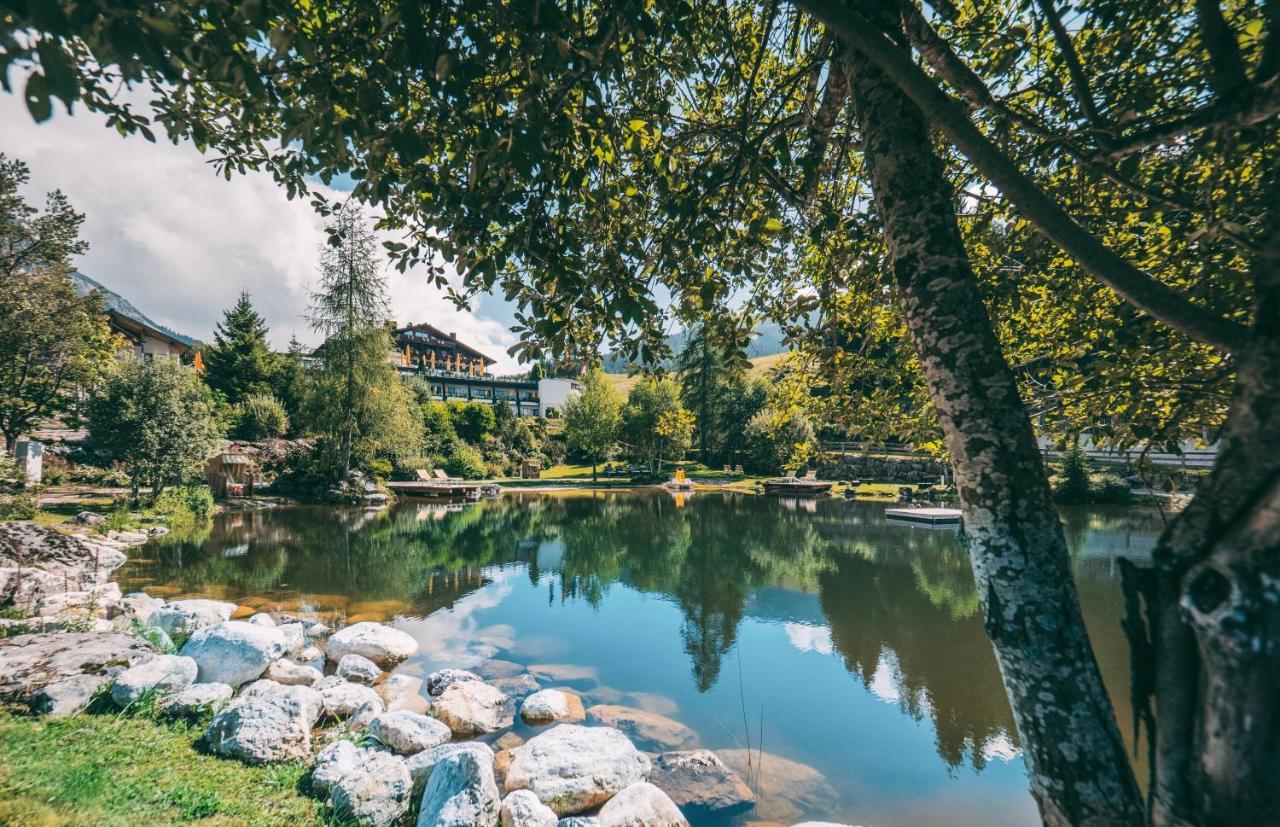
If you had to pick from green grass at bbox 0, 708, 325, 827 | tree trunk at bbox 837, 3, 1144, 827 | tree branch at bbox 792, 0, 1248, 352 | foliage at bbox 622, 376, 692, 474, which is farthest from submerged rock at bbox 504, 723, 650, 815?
foliage at bbox 622, 376, 692, 474

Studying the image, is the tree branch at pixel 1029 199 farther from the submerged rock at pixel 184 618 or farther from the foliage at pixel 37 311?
the foliage at pixel 37 311

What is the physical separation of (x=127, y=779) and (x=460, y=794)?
240 centimetres

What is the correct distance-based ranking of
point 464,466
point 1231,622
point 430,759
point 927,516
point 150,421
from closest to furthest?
point 1231,622 < point 430,759 < point 150,421 < point 927,516 < point 464,466

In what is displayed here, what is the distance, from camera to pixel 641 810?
4785mm

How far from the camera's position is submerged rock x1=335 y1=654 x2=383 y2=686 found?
7590 millimetres

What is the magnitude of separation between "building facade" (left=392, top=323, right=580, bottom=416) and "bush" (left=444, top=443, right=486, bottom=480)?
66.4 feet

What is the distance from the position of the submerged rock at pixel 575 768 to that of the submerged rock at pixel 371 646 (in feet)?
12.7

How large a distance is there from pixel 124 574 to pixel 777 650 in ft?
47.4

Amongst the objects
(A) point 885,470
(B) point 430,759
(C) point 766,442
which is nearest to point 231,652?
(B) point 430,759

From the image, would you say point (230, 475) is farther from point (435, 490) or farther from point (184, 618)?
point (184, 618)

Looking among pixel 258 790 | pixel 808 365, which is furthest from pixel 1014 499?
pixel 258 790

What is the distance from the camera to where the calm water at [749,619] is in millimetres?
6250

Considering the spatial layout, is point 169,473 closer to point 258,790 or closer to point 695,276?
point 258,790

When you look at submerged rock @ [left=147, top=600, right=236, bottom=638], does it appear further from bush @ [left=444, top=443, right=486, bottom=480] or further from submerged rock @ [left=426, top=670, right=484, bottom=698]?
bush @ [left=444, top=443, right=486, bottom=480]
